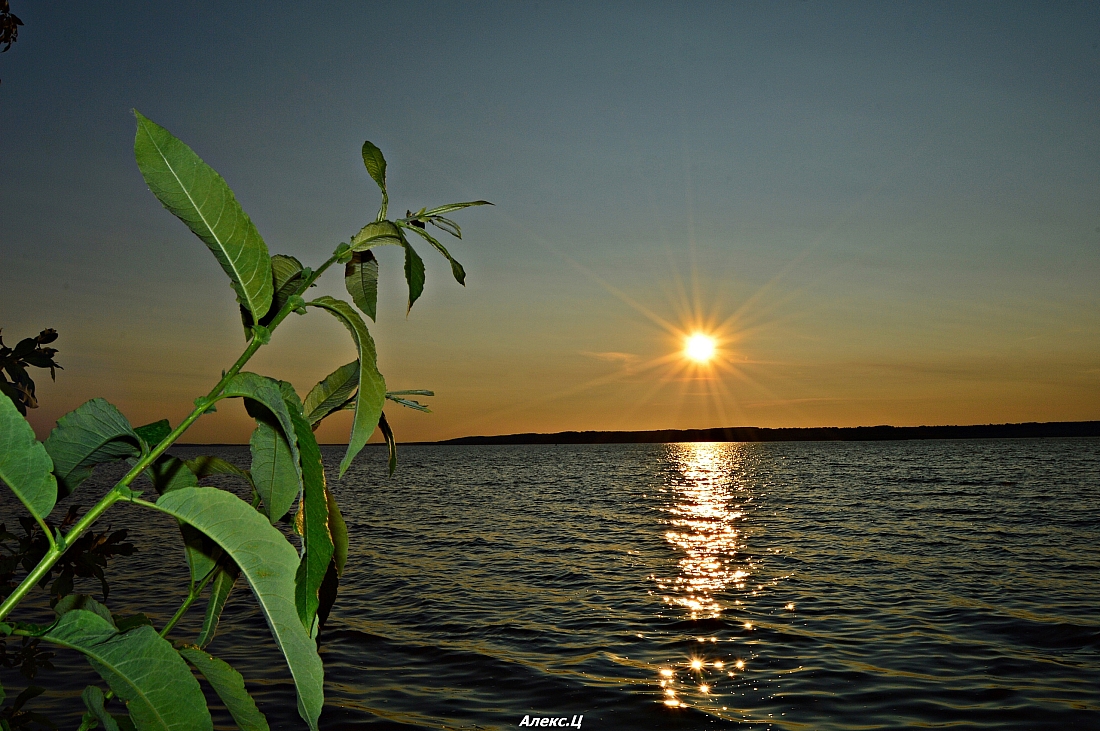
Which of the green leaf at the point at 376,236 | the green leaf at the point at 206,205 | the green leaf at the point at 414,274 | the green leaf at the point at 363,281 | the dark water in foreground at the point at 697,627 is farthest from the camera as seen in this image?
the dark water in foreground at the point at 697,627

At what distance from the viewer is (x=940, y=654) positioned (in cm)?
1190

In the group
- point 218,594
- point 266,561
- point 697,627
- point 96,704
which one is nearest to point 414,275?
point 266,561

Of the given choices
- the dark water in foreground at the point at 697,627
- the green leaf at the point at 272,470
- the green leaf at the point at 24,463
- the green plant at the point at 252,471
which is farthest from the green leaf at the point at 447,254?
the dark water in foreground at the point at 697,627

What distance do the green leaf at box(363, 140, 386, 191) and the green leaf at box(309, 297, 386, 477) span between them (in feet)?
0.86

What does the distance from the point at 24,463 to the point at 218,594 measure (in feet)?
1.63

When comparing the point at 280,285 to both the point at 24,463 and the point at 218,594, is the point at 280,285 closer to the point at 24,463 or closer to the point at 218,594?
the point at 24,463

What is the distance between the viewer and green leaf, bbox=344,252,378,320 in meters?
1.18

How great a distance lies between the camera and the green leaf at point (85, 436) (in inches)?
38.9

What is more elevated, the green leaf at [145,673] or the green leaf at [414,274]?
the green leaf at [414,274]

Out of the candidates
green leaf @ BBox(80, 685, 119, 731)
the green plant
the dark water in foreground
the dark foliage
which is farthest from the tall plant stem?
the dark water in foreground

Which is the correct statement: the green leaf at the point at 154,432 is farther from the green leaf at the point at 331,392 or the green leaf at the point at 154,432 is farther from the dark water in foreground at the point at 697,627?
the dark water in foreground at the point at 697,627

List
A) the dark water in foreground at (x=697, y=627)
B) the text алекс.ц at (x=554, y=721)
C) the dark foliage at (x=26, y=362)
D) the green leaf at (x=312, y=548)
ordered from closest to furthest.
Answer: the green leaf at (x=312, y=548), the dark foliage at (x=26, y=362), the text алекс.ц at (x=554, y=721), the dark water in foreground at (x=697, y=627)

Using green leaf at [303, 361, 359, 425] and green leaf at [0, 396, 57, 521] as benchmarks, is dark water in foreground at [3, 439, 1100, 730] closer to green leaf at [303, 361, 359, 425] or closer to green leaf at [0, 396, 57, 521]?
green leaf at [303, 361, 359, 425]

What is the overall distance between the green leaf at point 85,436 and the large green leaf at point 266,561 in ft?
0.57
